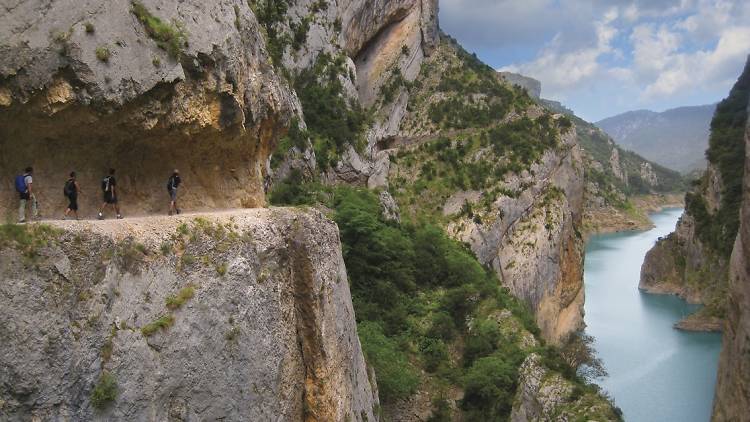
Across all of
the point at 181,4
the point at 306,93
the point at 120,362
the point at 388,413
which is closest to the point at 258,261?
the point at 120,362

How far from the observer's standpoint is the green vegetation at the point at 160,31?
10.2 meters

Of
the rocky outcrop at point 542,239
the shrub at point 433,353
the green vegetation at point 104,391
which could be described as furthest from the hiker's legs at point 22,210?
the rocky outcrop at point 542,239

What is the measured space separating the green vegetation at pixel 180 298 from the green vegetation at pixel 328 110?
75.7 ft

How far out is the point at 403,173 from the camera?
40.8m

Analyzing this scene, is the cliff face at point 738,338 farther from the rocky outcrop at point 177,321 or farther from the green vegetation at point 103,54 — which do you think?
the green vegetation at point 103,54

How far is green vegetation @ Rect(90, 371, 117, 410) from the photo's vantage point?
825 cm

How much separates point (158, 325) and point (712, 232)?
5106 centimetres

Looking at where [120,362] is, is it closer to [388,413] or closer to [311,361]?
[311,361]

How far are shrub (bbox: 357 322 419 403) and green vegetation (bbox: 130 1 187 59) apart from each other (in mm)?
11380

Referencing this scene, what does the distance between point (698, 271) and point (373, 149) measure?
3471cm

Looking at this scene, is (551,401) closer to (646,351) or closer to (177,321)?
(177,321)

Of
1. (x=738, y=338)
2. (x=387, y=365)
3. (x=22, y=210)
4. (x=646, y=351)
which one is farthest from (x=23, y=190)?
(x=646, y=351)

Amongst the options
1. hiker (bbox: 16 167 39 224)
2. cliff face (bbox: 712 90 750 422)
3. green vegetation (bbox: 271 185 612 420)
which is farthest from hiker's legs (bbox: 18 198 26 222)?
cliff face (bbox: 712 90 750 422)

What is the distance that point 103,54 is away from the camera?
948 centimetres
